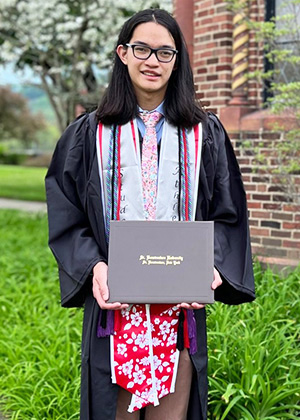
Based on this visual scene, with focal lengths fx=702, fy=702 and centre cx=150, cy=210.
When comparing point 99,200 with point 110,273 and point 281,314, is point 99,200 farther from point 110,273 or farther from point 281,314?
point 281,314

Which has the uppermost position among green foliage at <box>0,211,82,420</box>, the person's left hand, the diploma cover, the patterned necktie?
the patterned necktie

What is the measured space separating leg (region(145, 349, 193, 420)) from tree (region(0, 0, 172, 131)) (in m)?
10.0

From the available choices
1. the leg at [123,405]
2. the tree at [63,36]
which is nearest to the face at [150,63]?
the leg at [123,405]

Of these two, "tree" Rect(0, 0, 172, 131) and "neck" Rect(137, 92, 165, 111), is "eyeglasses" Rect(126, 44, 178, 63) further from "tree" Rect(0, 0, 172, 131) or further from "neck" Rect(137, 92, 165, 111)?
"tree" Rect(0, 0, 172, 131)

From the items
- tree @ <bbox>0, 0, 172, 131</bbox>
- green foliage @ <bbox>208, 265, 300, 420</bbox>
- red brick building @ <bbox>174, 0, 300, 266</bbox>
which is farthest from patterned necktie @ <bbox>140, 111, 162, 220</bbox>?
tree @ <bbox>0, 0, 172, 131</bbox>

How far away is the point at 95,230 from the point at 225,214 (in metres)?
0.48

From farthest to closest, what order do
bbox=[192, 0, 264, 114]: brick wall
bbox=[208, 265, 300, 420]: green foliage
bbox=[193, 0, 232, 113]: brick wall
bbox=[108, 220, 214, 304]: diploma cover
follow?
bbox=[193, 0, 232, 113]: brick wall, bbox=[192, 0, 264, 114]: brick wall, bbox=[208, 265, 300, 420]: green foliage, bbox=[108, 220, 214, 304]: diploma cover

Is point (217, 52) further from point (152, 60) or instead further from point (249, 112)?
point (152, 60)

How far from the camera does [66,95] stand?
47.1ft

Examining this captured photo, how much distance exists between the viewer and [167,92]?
254 centimetres

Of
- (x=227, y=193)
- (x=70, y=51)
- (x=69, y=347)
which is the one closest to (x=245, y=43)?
(x=69, y=347)

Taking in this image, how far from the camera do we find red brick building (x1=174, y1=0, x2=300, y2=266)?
20.4 ft

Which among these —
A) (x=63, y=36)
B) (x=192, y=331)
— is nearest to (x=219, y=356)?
(x=192, y=331)

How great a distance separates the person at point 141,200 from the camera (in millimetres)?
2426
